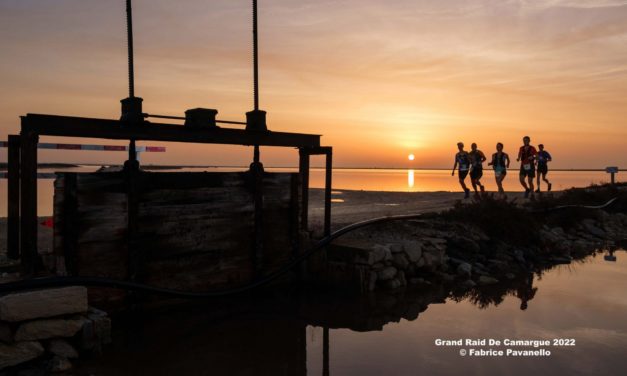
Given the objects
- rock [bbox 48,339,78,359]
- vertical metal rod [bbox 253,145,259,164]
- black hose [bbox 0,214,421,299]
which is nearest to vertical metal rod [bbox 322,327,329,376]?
black hose [bbox 0,214,421,299]

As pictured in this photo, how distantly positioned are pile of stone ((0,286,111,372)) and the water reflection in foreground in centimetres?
30

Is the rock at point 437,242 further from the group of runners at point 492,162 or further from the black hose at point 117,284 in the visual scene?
the group of runners at point 492,162

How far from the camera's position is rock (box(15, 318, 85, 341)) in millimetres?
5965

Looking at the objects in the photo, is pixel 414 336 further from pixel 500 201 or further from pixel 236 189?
pixel 500 201

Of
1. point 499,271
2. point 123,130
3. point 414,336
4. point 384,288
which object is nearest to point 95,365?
point 123,130

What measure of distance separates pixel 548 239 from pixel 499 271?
3.67 meters

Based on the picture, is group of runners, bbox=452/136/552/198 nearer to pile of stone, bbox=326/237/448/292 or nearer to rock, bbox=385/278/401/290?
pile of stone, bbox=326/237/448/292

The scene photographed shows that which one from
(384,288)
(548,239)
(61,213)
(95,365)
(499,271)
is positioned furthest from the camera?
(548,239)

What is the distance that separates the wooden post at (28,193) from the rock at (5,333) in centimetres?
143

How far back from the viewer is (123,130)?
802 centimetres

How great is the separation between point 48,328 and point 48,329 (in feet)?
0.04

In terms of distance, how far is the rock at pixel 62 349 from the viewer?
6.20 m

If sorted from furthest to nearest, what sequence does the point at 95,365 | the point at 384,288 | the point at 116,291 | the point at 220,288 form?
the point at 384,288, the point at 220,288, the point at 116,291, the point at 95,365

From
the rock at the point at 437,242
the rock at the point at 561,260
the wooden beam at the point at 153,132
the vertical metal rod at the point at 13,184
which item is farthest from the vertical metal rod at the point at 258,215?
the rock at the point at 561,260
